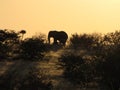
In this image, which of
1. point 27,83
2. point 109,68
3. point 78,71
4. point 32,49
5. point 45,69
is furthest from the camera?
point 32,49

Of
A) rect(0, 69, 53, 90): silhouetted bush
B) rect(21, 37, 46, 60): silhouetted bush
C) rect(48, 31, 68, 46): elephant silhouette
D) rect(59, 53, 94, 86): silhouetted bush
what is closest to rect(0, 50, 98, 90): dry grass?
rect(59, 53, 94, 86): silhouetted bush

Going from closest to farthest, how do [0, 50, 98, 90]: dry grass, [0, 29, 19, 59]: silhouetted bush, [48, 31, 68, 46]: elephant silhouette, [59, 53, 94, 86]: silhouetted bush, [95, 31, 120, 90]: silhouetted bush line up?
Answer: 1. [95, 31, 120, 90]: silhouetted bush
2. [0, 50, 98, 90]: dry grass
3. [59, 53, 94, 86]: silhouetted bush
4. [0, 29, 19, 59]: silhouetted bush
5. [48, 31, 68, 46]: elephant silhouette

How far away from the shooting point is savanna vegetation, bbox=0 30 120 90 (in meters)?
23.2

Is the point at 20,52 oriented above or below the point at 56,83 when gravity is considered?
above

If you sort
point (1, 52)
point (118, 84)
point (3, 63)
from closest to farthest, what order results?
point (118, 84) < point (3, 63) < point (1, 52)

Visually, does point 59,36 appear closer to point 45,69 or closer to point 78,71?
point 45,69

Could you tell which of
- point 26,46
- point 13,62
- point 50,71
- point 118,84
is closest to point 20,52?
point 26,46

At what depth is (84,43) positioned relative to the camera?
43.3 m

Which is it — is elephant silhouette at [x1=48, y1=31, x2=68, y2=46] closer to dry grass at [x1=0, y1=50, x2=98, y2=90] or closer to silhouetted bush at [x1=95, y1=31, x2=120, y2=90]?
dry grass at [x1=0, y1=50, x2=98, y2=90]

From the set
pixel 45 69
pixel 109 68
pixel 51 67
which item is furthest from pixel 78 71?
pixel 51 67

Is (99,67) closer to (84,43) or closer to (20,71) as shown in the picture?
(20,71)

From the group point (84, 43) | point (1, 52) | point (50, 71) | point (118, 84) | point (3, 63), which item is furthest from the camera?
point (84, 43)

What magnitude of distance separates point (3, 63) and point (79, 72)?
19.0 feet

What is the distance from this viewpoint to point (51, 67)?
29.7 m
